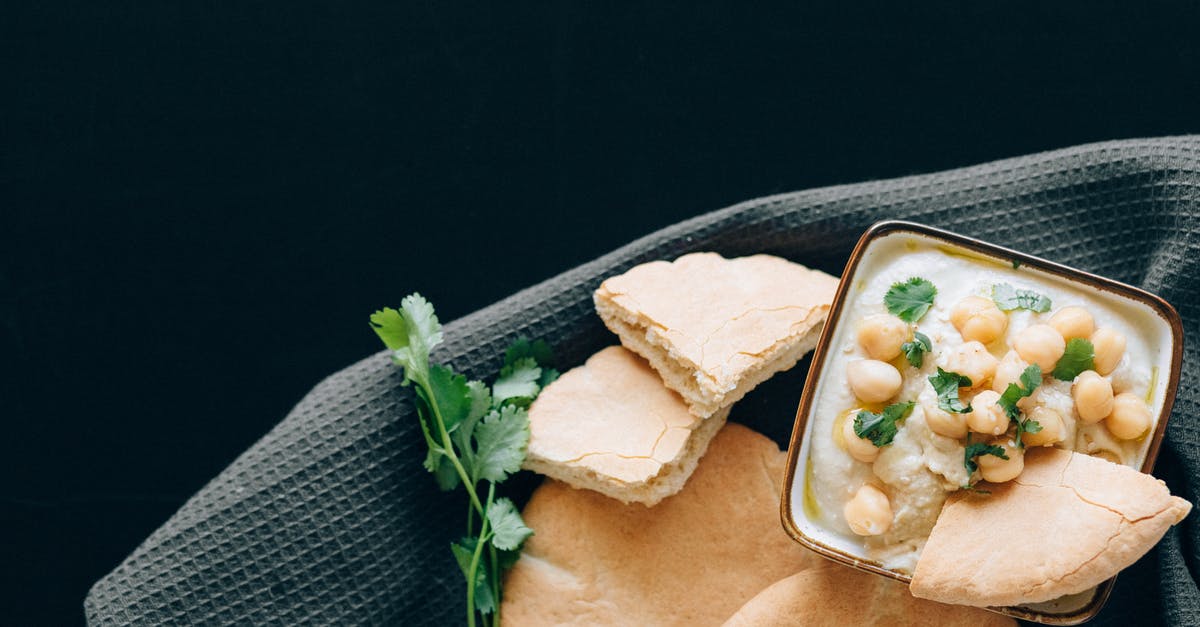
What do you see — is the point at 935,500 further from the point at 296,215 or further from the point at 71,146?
the point at 71,146

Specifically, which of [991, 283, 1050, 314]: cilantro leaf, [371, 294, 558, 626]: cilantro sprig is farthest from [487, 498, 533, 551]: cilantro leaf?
[991, 283, 1050, 314]: cilantro leaf

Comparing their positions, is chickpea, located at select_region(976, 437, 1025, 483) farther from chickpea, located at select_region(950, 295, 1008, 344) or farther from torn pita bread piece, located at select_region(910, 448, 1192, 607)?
chickpea, located at select_region(950, 295, 1008, 344)

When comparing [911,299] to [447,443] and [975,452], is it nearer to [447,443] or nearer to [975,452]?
[975,452]

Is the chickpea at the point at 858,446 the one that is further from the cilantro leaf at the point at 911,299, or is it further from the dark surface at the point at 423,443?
the dark surface at the point at 423,443

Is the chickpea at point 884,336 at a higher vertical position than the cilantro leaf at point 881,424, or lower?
higher

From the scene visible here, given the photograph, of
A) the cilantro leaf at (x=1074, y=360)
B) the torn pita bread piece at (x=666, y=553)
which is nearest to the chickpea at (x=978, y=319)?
the cilantro leaf at (x=1074, y=360)

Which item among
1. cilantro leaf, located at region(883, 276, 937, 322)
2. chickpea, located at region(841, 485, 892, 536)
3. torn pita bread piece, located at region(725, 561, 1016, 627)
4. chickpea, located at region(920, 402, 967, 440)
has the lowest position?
torn pita bread piece, located at region(725, 561, 1016, 627)
